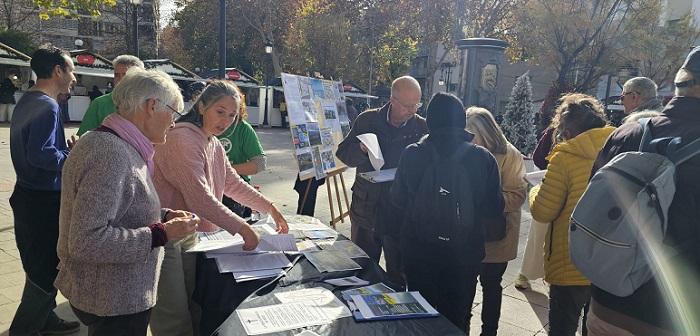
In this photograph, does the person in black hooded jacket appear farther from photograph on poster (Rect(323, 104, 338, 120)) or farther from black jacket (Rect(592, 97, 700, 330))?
photograph on poster (Rect(323, 104, 338, 120))

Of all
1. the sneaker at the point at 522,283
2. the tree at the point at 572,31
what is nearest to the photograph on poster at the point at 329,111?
the sneaker at the point at 522,283

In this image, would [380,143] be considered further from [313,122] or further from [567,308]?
[567,308]

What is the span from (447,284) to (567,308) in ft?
2.28

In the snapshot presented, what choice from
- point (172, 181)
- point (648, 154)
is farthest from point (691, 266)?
point (172, 181)

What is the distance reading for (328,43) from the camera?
28.5 m

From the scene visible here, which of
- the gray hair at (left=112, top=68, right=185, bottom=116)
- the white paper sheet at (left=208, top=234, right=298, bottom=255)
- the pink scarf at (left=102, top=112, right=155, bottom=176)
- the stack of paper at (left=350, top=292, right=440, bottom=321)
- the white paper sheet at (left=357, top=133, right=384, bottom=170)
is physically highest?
the gray hair at (left=112, top=68, right=185, bottom=116)

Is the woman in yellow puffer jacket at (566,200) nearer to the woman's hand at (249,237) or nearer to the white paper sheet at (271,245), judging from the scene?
the white paper sheet at (271,245)

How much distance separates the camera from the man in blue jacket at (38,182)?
2654mm

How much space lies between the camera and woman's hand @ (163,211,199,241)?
1.79 metres

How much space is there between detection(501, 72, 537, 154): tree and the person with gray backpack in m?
8.39

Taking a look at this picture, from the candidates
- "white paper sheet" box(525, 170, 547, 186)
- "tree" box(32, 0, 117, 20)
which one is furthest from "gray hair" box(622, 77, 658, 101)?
"tree" box(32, 0, 117, 20)

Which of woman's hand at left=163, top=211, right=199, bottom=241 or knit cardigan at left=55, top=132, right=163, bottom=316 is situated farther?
woman's hand at left=163, top=211, right=199, bottom=241

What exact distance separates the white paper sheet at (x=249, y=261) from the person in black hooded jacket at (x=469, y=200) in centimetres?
69

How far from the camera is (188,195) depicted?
7.55 feet
